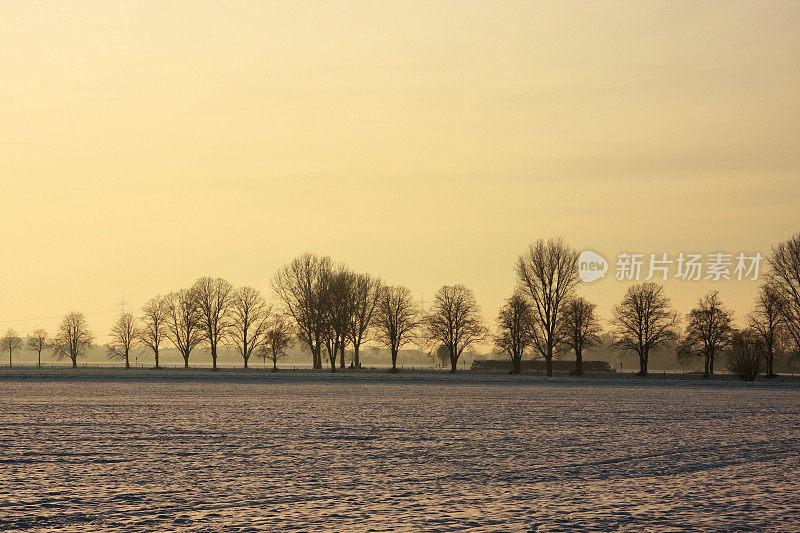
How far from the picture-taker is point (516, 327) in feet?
414

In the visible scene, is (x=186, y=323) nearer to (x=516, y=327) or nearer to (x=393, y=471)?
(x=516, y=327)

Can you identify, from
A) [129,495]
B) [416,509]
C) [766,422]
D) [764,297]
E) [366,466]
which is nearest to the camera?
[416,509]

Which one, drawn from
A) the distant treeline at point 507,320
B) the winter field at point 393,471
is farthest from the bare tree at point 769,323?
the winter field at point 393,471

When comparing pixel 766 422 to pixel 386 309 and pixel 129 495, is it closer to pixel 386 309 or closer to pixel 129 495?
pixel 129 495

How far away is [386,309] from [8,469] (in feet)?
372

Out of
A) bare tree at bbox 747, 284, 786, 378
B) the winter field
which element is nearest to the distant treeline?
bare tree at bbox 747, 284, 786, 378

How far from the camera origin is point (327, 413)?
145 ft

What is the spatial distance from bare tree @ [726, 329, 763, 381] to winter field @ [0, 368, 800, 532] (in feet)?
217

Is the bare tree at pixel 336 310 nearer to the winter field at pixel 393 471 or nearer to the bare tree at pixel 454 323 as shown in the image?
the bare tree at pixel 454 323

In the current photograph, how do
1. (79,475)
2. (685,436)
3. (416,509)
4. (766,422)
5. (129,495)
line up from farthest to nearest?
(766,422)
(685,436)
(79,475)
(129,495)
(416,509)

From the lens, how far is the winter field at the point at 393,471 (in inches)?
672

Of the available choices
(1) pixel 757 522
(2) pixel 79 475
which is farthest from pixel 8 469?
(1) pixel 757 522

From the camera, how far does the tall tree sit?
408 ft

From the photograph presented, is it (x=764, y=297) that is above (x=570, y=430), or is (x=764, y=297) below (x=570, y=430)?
above
